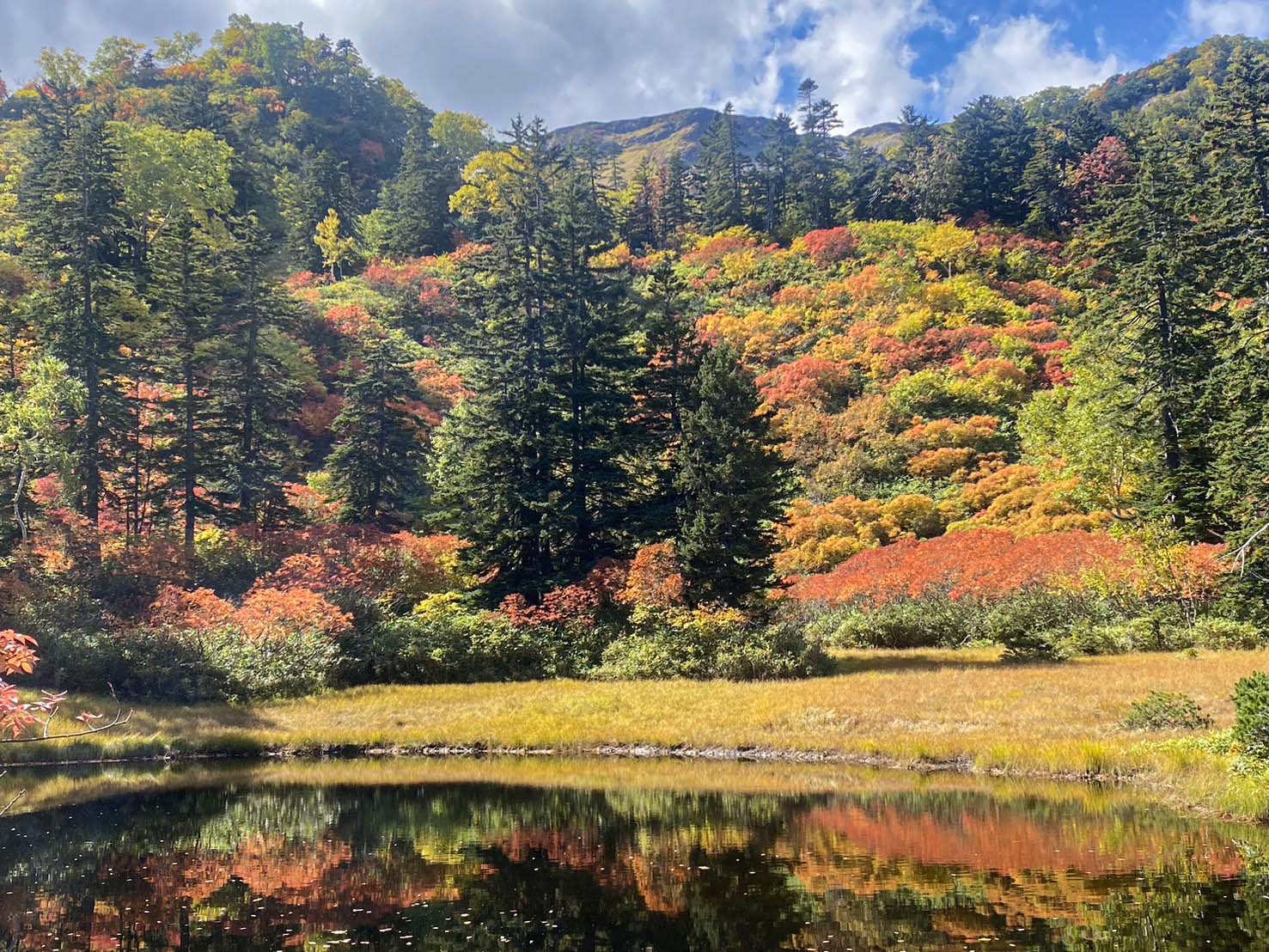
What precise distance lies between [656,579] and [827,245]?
2099 inches

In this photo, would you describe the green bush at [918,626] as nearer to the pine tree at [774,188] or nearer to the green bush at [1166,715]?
the green bush at [1166,715]

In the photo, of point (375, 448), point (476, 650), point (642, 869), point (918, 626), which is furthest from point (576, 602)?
point (642, 869)

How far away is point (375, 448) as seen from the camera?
142 ft

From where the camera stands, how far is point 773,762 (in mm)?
20547

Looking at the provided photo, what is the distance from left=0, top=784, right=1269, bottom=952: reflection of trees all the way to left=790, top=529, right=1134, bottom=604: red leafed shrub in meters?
18.7

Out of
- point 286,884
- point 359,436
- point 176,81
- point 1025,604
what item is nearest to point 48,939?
point 286,884

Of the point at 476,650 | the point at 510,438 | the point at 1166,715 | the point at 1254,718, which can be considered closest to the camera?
the point at 1254,718

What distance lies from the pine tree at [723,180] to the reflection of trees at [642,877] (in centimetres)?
8092

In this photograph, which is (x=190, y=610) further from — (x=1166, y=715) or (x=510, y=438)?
(x=1166, y=715)

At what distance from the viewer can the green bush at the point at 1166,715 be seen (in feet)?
58.9

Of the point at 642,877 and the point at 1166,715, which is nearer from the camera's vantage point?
the point at 642,877

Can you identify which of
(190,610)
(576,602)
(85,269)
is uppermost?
(85,269)

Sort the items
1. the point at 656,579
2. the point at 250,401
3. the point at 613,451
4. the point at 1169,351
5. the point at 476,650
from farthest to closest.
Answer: the point at 250,401
the point at 613,451
the point at 1169,351
the point at 476,650
the point at 656,579

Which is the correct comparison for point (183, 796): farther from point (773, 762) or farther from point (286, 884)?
point (773, 762)
